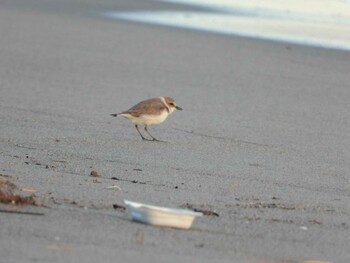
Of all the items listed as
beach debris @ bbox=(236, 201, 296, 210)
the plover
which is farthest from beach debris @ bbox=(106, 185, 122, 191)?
the plover

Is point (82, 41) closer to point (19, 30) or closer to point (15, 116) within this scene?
point (19, 30)

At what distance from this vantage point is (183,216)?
5.70 meters

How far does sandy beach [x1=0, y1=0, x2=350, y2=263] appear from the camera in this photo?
557 centimetres

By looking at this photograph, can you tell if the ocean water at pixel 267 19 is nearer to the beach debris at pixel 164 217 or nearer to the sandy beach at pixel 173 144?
the sandy beach at pixel 173 144

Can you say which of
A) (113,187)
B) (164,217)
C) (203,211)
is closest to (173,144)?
(113,187)

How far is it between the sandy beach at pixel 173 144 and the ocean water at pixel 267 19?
936 mm

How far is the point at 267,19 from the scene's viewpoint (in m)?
21.2

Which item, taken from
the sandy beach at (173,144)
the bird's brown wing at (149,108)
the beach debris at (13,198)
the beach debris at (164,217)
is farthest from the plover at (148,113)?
the beach debris at (164,217)

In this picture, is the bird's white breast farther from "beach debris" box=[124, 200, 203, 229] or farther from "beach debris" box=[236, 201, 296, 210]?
"beach debris" box=[124, 200, 203, 229]

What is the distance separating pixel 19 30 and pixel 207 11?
616cm

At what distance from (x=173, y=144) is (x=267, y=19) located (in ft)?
39.2

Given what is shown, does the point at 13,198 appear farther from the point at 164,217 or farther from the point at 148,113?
the point at 148,113

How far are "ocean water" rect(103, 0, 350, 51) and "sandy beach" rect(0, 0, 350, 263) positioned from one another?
94cm

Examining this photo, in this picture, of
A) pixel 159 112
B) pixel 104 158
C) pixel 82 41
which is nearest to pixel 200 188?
pixel 104 158
